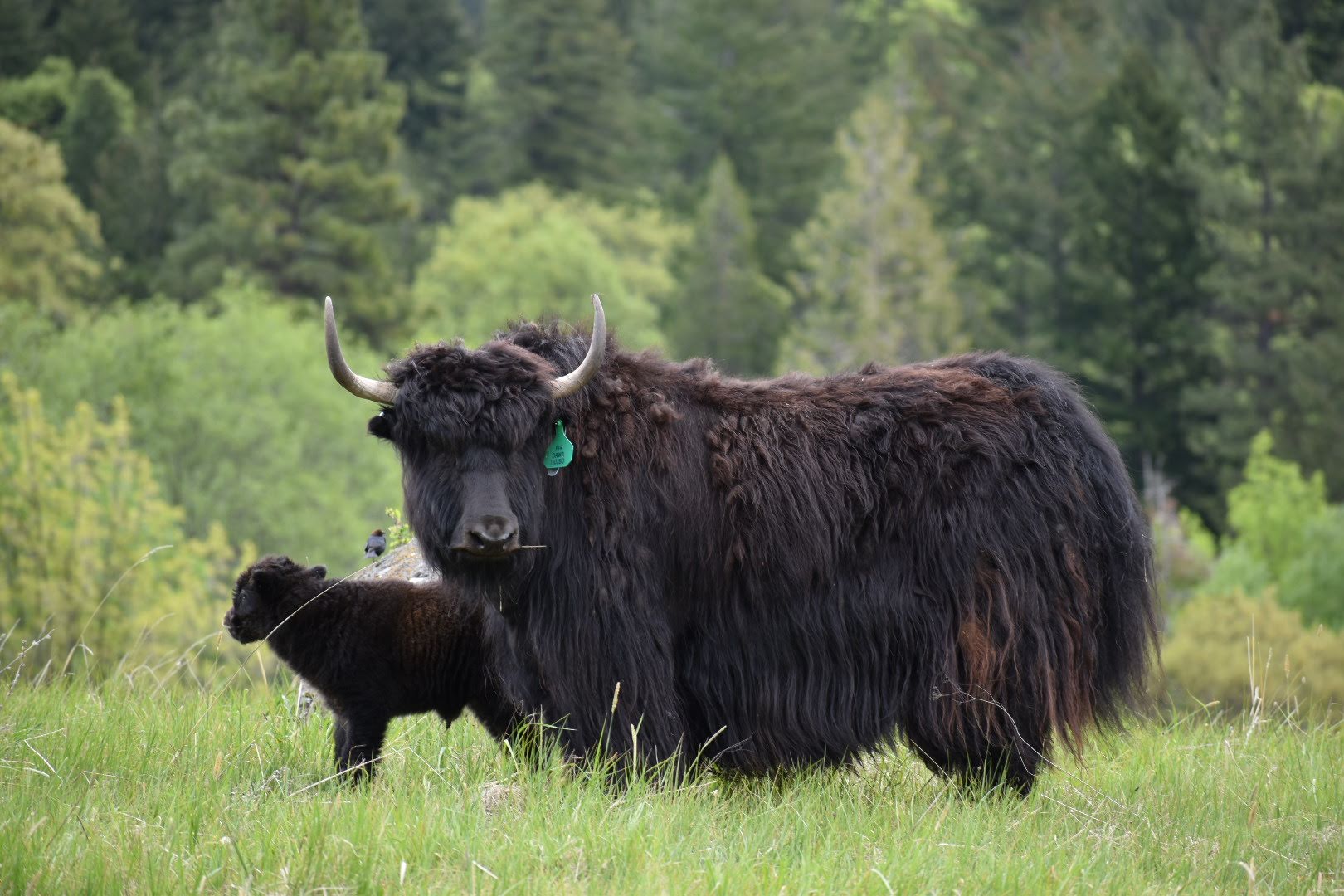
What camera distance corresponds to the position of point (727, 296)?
54.3 m

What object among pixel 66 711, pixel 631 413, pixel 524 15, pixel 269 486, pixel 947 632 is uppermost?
pixel 524 15

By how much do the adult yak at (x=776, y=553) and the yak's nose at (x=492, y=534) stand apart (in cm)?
10

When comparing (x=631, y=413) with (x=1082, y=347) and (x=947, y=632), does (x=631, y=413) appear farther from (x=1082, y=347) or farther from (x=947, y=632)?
(x=1082, y=347)

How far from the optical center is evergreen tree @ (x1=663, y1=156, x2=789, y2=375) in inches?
2098

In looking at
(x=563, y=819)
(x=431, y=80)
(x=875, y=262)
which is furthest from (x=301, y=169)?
(x=563, y=819)

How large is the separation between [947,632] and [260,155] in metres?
41.1

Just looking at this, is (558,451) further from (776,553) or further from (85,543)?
(85,543)

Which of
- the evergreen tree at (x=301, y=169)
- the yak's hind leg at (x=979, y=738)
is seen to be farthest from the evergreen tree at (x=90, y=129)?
the yak's hind leg at (x=979, y=738)

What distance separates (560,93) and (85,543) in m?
32.4

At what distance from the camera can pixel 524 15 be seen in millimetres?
57844

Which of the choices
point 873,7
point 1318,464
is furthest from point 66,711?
point 873,7

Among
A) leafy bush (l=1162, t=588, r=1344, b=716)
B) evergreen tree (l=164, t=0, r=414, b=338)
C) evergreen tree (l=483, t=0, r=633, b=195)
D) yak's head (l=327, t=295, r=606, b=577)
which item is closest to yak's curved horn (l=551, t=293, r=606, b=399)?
yak's head (l=327, t=295, r=606, b=577)

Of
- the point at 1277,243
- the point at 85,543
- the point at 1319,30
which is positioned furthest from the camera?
the point at 1319,30

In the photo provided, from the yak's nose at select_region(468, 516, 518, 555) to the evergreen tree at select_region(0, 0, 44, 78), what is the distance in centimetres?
5204
